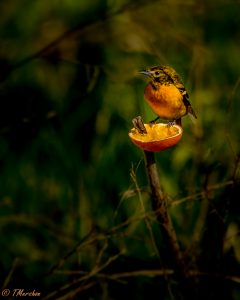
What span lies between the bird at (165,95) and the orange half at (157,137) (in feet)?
0.04

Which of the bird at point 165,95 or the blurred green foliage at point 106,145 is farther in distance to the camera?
the blurred green foliage at point 106,145

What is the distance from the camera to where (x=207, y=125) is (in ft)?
3.32

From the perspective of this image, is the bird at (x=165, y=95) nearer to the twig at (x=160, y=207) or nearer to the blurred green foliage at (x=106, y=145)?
the twig at (x=160, y=207)

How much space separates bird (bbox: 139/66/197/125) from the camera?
0.50 metres

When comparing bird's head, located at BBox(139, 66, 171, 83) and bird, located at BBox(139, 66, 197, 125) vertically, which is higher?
bird's head, located at BBox(139, 66, 171, 83)

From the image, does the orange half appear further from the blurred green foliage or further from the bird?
the blurred green foliage

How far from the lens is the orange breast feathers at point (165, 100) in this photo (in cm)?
50

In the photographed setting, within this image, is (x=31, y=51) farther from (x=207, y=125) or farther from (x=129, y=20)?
(x=207, y=125)

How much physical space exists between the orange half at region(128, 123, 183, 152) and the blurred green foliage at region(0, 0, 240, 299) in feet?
0.86

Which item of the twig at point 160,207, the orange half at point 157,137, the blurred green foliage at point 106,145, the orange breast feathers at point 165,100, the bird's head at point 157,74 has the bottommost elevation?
the blurred green foliage at point 106,145

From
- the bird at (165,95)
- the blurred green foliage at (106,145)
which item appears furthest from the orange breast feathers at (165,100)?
the blurred green foliage at (106,145)

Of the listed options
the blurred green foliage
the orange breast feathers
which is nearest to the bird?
the orange breast feathers

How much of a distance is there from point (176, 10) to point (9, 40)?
420 millimetres

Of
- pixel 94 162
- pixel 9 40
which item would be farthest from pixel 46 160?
pixel 9 40
